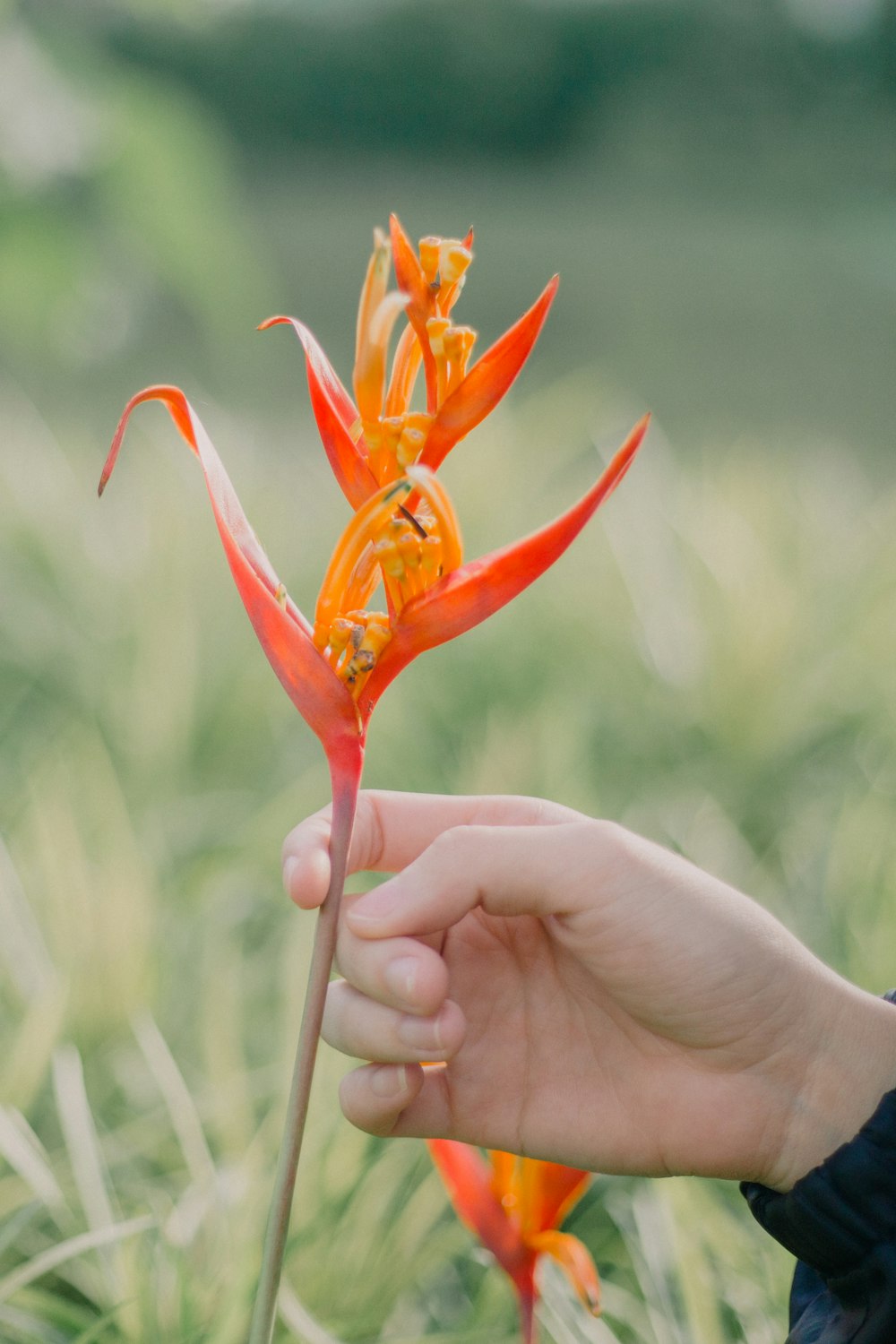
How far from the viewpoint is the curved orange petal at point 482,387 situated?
0.35 meters

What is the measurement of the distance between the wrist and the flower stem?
23cm

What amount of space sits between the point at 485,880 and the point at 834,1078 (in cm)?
18

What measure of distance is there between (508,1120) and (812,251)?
9952 mm

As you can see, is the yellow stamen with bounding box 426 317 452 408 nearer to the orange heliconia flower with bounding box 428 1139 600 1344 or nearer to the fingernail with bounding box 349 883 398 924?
the fingernail with bounding box 349 883 398 924

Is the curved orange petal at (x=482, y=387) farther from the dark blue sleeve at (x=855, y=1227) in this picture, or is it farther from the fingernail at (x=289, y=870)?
the dark blue sleeve at (x=855, y=1227)

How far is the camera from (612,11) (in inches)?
434

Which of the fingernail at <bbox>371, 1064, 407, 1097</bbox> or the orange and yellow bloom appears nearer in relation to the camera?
the orange and yellow bloom

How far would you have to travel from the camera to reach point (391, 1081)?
0.44 metres

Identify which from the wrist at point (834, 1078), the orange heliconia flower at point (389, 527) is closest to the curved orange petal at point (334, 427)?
the orange heliconia flower at point (389, 527)

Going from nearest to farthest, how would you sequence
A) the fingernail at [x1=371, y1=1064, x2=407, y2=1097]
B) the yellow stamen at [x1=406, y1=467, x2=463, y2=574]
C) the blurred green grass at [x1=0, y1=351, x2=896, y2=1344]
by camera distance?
1. the yellow stamen at [x1=406, y1=467, x2=463, y2=574]
2. the fingernail at [x1=371, y1=1064, x2=407, y2=1097]
3. the blurred green grass at [x1=0, y1=351, x2=896, y2=1344]

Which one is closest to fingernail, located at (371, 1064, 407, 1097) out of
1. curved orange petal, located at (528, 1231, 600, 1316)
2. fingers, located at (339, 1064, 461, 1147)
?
fingers, located at (339, 1064, 461, 1147)

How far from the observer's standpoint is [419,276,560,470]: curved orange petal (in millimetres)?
349

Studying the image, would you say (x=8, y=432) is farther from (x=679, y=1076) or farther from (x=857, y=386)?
(x=857, y=386)

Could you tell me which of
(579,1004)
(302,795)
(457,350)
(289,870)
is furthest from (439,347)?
(302,795)
